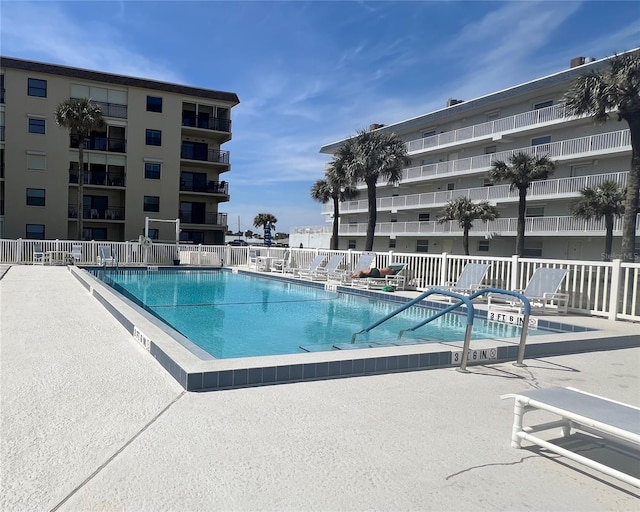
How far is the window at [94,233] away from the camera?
34656 millimetres

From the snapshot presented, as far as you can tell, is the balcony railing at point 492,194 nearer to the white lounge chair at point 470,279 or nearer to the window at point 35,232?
the white lounge chair at point 470,279

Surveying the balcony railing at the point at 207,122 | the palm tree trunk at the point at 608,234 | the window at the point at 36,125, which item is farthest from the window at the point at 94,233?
the palm tree trunk at the point at 608,234

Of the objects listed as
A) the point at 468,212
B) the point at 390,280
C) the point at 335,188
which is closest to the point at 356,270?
the point at 390,280

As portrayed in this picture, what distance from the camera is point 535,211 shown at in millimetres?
30938

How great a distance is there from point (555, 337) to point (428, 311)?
14.5 ft

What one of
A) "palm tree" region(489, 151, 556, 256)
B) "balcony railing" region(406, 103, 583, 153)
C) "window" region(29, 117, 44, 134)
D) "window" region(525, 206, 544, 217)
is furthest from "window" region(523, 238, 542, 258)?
"window" region(29, 117, 44, 134)

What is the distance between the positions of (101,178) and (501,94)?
29571 millimetres

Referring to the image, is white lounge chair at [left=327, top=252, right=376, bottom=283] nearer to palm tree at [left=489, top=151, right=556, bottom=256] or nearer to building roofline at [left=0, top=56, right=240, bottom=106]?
palm tree at [left=489, top=151, right=556, bottom=256]

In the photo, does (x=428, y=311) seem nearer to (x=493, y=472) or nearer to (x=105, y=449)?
(x=493, y=472)

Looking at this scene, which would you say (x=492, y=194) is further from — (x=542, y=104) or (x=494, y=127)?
(x=542, y=104)

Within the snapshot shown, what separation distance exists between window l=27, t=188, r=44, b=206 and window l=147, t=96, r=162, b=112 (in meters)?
9.97

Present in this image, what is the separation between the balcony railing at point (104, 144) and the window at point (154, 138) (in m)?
1.75

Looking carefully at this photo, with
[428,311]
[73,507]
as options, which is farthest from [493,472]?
[428,311]

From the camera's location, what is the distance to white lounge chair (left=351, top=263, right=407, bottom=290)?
13.5 m
